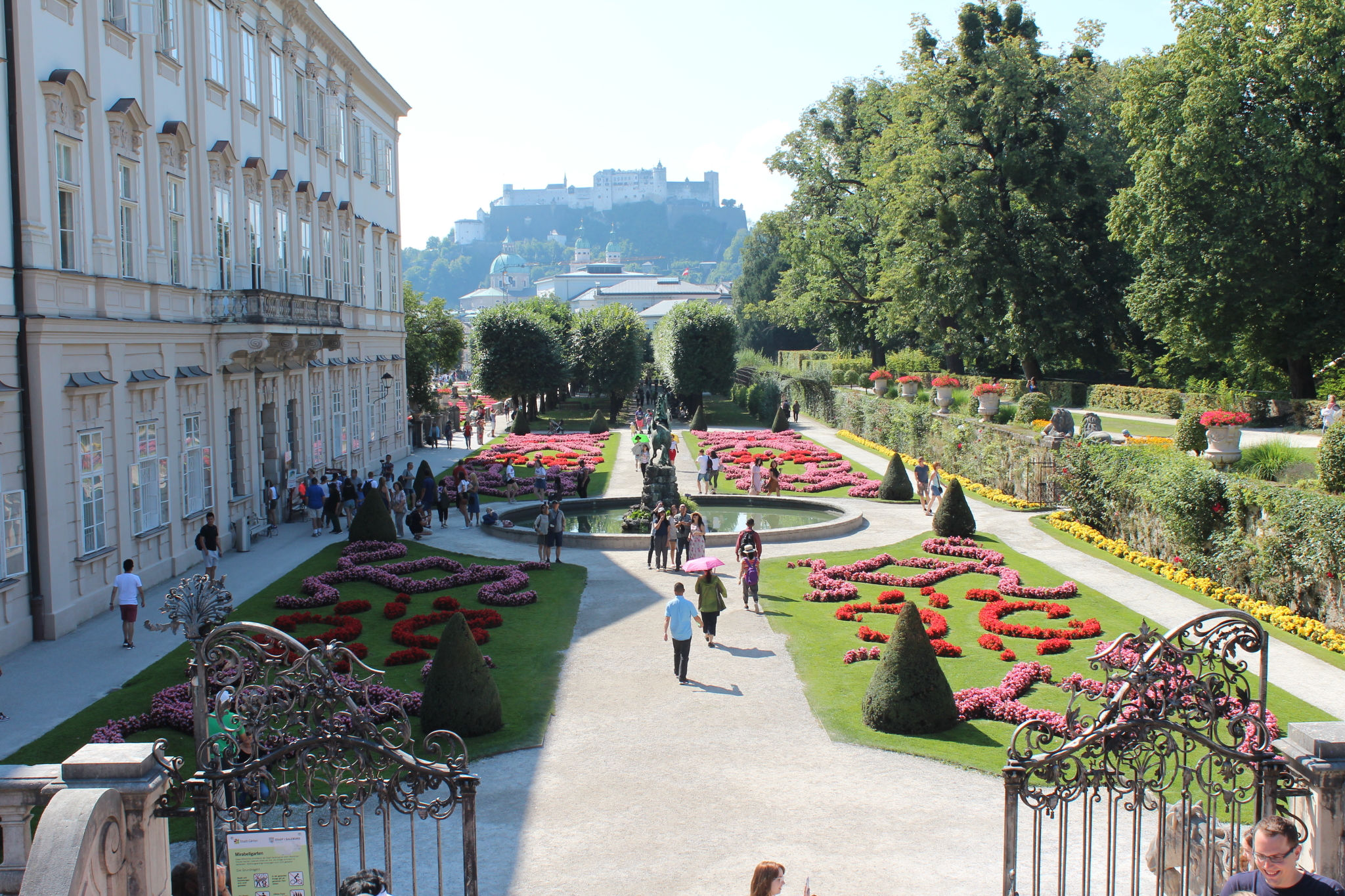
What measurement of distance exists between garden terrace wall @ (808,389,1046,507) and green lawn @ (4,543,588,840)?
48.8 feet

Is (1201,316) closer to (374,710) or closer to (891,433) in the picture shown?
(891,433)

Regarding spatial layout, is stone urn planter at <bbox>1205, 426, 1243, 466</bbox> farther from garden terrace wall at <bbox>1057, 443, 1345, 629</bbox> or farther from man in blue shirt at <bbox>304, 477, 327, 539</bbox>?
man in blue shirt at <bbox>304, 477, 327, 539</bbox>

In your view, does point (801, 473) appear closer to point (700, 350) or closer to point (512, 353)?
point (512, 353)

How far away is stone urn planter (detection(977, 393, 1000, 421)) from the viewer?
3616cm

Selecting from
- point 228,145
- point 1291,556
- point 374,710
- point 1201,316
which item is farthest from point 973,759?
point 1201,316

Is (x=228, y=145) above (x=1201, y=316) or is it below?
above

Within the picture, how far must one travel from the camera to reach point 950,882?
9.06m

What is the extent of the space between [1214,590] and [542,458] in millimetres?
27822

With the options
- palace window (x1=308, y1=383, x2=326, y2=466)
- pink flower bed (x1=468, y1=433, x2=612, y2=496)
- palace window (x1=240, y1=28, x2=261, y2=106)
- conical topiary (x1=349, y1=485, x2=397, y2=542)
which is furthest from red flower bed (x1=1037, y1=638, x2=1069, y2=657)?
palace window (x1=308, y1=383, x2=326, y2=466)

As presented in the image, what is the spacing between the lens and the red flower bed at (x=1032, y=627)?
1702cm

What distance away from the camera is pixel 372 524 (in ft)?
81.6

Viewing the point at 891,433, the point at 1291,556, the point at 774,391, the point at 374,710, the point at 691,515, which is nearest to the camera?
the point at 374,710

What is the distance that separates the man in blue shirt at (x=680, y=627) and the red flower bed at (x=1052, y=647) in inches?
217

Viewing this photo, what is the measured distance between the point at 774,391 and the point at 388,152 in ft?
86.6
